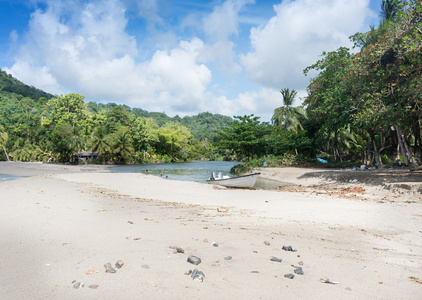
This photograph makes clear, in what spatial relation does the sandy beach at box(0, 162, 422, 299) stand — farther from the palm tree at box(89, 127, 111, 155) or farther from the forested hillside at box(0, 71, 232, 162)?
the palm tree at box(89, 127, 111, 155)

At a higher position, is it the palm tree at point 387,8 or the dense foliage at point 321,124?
the palm tree at point 387,8

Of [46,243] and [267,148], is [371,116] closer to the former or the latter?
[46,243]

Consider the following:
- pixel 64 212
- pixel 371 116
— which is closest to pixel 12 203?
pixel 64 212

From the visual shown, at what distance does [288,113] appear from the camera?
42.7m

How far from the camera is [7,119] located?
78.1 metres

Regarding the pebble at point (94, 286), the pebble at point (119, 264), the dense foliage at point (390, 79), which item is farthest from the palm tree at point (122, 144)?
the pebble at point (94, 286)

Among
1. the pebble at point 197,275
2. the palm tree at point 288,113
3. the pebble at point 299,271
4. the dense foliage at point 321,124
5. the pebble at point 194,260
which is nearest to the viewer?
the pebble at point 197,275

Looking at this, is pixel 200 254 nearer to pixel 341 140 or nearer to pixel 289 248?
pixel 289 248

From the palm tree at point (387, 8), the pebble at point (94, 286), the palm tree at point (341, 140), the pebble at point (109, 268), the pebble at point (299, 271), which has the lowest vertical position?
the pebble at point (299, 271)

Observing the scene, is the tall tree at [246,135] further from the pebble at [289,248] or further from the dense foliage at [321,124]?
the pebble at [289,248]

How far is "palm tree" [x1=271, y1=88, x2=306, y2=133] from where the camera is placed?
41325 millimetres

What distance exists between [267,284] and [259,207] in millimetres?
6241

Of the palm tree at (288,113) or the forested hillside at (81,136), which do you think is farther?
the forested hillside at (81,136)

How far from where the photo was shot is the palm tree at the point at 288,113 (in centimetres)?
4133
